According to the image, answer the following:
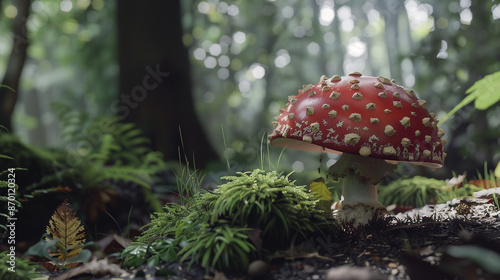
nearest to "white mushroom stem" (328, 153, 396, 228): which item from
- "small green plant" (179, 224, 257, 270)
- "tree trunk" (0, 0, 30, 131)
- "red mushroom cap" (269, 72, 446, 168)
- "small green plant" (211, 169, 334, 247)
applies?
"red mushroom cap" (269, 72, 446, 168)

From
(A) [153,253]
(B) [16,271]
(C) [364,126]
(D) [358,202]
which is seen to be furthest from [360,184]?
(B) [16,271]

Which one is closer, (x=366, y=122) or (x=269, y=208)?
(x=269, y=208)

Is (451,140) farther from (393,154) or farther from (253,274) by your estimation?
(253,274)

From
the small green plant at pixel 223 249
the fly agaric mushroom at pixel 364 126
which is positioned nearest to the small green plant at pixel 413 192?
the fly agaric mushroom at pixel 364 126

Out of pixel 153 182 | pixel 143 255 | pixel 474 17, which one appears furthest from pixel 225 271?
pixel 474 17

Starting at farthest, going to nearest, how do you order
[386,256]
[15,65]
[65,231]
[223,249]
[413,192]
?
[15,65], [413,192], [65,231], [386,256], [223,249]

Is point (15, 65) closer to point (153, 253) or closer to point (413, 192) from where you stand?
point (153, 253)

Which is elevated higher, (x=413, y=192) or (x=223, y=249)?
(x=223, y=249)
